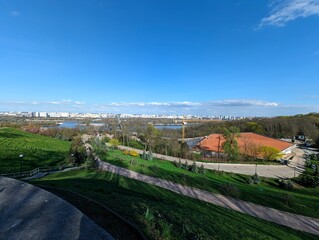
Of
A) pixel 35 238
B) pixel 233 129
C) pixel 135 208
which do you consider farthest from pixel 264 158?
pixel 35 238

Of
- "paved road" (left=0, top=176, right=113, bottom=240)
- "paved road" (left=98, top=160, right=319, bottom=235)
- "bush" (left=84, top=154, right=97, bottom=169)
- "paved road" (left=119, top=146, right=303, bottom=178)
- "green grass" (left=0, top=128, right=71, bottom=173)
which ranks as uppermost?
"paved road" (left=0, top=176, right=113, bottom=240)

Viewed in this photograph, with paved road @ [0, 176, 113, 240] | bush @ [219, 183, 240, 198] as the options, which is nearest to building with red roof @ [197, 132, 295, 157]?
bush @ [219, 183, 240, 198]

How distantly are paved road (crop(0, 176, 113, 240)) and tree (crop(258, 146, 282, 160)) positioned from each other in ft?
129

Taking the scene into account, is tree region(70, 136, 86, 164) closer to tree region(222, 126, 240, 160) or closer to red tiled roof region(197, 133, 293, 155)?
tree region(222, 126, 240, 160)

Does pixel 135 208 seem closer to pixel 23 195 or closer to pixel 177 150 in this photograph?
pixel 23 195

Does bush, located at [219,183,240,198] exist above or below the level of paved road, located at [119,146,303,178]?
above

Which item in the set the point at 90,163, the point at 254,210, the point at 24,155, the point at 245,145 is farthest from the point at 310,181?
the point at 24,155

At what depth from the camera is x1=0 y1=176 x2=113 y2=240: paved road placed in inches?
193

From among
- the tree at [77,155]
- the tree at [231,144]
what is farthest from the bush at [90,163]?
the tree at [231,144]

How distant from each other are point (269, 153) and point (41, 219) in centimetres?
4075

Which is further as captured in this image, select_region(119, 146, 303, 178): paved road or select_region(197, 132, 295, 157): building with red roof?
select_region(197, 132, 295, 157): building with red roof

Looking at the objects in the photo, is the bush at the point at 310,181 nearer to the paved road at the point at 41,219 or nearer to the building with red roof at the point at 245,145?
the building with red roof at the point at 245,145

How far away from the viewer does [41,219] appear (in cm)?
569

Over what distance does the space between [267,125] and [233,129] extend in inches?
1757
